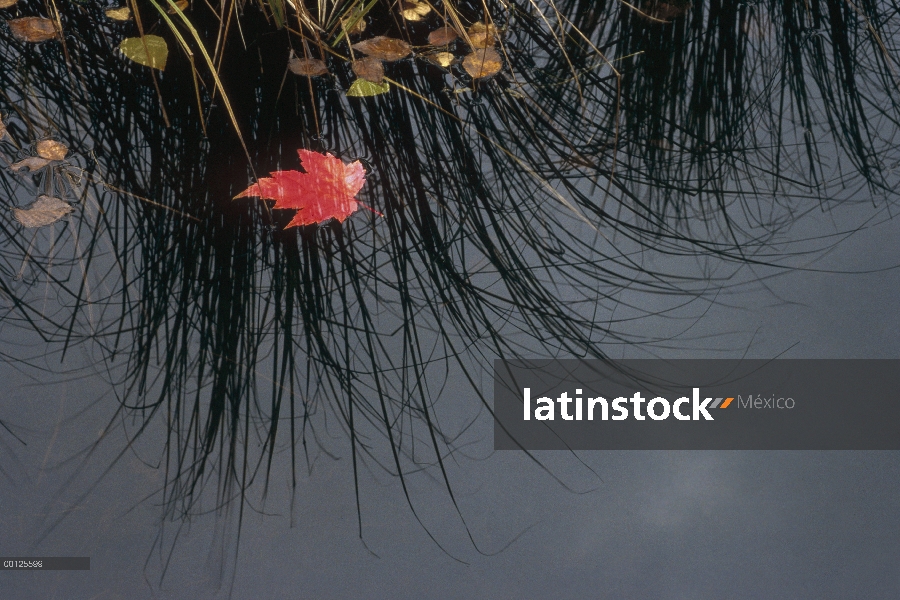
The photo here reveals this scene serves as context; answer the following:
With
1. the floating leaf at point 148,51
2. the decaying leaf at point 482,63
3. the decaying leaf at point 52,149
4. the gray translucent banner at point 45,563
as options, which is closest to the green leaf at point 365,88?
the decaying leaf at point 482,63

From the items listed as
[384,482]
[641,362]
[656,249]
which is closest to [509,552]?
[384,482]

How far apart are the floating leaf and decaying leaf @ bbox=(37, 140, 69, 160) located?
0.13m

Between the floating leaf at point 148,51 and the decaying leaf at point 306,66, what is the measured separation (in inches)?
6.0

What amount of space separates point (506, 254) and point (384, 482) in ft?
0.97

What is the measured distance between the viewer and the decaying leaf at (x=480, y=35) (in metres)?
0.83

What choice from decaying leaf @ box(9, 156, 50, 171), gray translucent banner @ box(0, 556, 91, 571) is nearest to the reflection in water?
decaying leaf @ box(9, 156, 50, 171)

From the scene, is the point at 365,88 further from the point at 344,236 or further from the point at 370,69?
the point at 344,236

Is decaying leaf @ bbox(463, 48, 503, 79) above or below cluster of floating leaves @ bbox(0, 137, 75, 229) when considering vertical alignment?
above

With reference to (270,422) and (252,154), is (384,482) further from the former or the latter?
(252,154)

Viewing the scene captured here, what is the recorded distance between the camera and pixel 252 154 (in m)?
0.82

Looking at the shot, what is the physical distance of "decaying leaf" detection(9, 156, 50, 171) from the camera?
2.72 feet

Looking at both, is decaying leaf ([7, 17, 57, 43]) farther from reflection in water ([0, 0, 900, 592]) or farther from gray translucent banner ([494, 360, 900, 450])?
gray translucent banner ([494, 360, 900, 450])

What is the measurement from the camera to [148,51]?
0.82 m

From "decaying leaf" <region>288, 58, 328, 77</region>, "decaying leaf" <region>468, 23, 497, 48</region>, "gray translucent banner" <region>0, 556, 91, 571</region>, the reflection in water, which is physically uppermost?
"decaying leaf" <region>468, 23, 497, 48</region>
